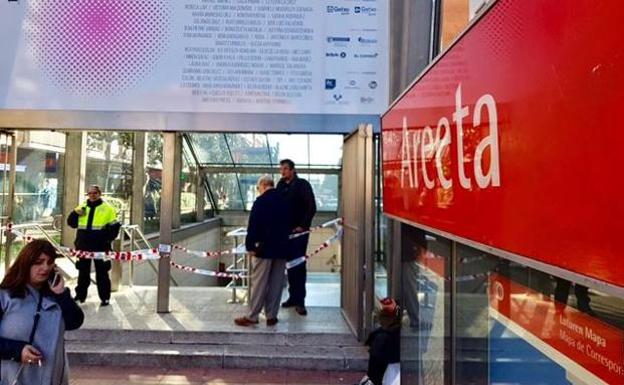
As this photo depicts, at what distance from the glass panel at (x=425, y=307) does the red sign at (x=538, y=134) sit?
699mm

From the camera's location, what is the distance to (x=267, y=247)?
5.07 m

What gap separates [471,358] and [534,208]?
1.29 metres

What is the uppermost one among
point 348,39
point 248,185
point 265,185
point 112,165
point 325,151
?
point 348,39

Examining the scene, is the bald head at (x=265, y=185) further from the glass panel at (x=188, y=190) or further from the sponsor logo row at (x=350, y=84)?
the glass panel at (x=188, y=190)

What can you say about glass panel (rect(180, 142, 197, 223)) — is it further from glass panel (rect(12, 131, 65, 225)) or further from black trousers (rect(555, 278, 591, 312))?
black trousers (rect(555, 278, 591, 312))

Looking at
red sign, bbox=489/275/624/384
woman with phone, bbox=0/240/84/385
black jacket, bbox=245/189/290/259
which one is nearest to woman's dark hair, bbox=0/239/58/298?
woman with phone, bbox=0/240/84/385

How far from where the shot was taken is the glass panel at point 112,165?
9.72m

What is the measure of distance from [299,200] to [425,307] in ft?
10.1

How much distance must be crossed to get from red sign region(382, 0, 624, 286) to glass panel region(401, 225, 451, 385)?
70 cm

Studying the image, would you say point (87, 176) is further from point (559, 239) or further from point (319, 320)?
point (559, 239)

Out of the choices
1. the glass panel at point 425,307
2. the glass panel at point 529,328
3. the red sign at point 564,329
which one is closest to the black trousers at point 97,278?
the glass panel at point 425,307

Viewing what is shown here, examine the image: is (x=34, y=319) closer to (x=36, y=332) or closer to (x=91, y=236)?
(x=36, y=332)

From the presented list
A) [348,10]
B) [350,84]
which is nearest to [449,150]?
[350,84]

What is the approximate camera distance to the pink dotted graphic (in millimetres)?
5445
